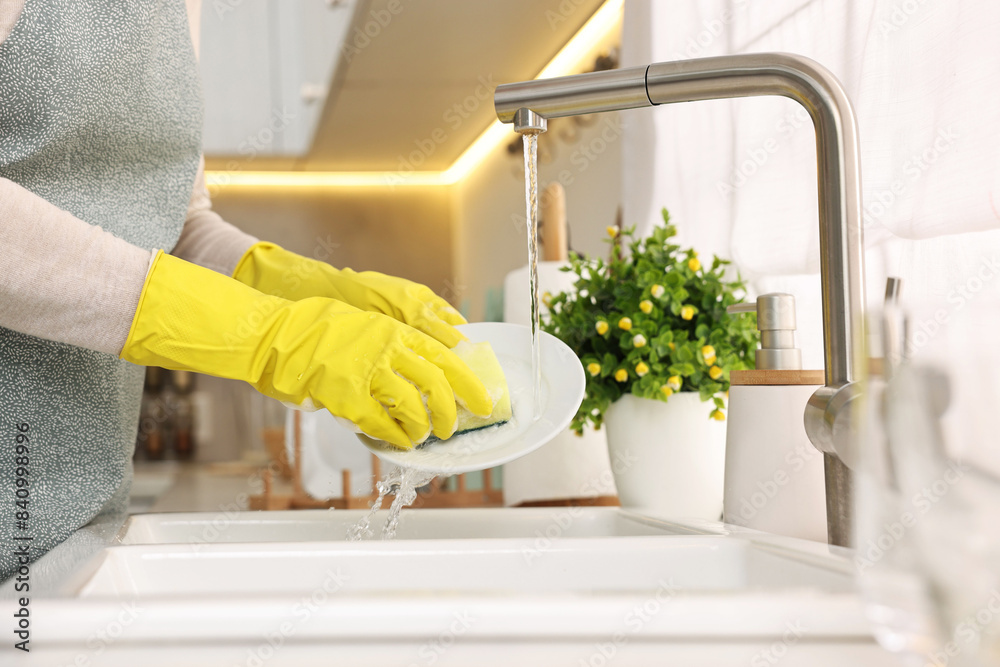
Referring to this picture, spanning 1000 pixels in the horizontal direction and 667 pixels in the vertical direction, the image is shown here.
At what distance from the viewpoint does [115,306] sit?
0.47m

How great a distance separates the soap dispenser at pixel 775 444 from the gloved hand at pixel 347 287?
0.22 meters

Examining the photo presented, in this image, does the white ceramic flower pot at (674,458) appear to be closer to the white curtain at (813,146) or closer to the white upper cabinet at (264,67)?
the white curtain at (813,146)

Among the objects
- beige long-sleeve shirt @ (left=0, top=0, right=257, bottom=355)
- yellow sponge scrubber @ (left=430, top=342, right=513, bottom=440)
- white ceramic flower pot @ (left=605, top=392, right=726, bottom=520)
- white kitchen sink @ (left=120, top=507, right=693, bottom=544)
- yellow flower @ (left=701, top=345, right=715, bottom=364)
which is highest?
beige long-sleeve shirt @ (left=0, top=0, right=257, bottom=355)

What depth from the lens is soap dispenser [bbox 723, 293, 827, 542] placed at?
0.53 m

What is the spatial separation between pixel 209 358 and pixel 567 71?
165 cm

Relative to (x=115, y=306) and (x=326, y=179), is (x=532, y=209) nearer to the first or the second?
(x=115, y=306)

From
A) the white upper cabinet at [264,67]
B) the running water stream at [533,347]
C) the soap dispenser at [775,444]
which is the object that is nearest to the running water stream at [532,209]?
the running water stream at [533,347]

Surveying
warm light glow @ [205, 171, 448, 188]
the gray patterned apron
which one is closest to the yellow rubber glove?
the gray patterned apron

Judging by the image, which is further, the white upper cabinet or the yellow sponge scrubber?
the white upper cabinet

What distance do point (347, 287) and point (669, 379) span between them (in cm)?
30

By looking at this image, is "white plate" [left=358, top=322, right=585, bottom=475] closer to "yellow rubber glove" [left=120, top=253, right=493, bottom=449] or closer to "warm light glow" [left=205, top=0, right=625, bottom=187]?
"yellow rubber glove" [left=120, top=253, right=493, bottom=449]

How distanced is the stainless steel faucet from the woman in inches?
7.1

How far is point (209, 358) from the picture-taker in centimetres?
50

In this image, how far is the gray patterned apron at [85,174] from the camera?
1.72ft
